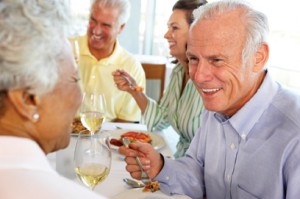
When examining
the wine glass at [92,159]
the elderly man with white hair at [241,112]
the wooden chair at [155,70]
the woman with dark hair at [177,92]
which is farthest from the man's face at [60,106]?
the wooden chair at [155,70]

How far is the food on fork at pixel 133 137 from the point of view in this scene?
166 cm

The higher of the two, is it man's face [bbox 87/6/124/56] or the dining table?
man's face [bbox 87/6/124/56]

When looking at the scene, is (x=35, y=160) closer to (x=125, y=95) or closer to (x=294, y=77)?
(x=125, y=95)

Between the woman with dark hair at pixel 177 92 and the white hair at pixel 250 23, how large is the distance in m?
0.80

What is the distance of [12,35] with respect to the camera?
0.62m

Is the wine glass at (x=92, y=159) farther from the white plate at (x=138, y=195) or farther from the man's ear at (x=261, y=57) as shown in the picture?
the man's ear at (x=261, y=57)

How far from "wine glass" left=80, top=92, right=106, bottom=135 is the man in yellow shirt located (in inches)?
31.1

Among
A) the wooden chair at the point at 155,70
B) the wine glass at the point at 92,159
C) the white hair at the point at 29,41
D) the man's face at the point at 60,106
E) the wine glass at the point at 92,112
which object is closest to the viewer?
the white hair at the point at 29,41

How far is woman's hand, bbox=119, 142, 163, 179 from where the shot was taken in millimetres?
1333

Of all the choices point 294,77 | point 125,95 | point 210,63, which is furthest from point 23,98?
point 294,77

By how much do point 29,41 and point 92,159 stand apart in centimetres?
54

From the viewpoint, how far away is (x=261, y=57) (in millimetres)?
1261

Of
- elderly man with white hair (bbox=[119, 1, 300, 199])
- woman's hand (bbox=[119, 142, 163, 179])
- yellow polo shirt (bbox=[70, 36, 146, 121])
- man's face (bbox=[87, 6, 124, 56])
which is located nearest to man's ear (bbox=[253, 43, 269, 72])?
elderly man with white hair (bbox=[119, 1, 300, 199])

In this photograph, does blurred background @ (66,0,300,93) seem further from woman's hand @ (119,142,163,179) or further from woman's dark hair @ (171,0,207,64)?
woman's hand @ (119,142,163,179)
